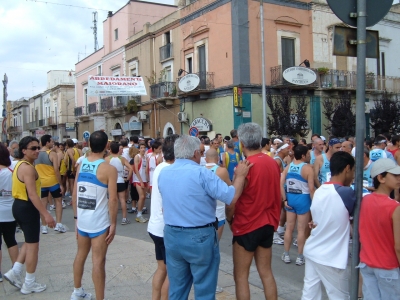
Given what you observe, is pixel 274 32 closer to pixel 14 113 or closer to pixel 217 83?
pixel 217 83

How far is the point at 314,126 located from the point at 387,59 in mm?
7338

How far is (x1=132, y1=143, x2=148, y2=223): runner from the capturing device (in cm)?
991

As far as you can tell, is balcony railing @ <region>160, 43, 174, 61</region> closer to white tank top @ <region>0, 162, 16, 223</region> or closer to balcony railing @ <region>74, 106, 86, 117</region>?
balcony railing @ <region>74, 106, 86, 117</region>

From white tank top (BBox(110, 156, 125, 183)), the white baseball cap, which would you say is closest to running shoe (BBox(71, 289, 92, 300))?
the white baseball cap

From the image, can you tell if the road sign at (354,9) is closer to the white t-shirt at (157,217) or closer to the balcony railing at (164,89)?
the white t-shirt at (157,217)

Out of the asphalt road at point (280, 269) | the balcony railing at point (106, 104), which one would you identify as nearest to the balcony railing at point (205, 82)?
the balcony railing at point (106, 104)

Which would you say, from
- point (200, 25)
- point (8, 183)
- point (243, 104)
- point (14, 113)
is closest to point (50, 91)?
point (14, 113)

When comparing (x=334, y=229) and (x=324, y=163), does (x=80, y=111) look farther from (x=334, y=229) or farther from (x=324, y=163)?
(x=334, y=229)

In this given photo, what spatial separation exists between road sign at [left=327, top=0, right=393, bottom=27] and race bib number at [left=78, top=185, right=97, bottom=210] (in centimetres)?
287

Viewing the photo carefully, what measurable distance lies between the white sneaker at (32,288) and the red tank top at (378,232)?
3841 millimetres

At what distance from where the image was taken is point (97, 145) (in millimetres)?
4527

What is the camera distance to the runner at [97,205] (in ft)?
14.6

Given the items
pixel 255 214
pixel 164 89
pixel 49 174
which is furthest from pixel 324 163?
pixel 164 89

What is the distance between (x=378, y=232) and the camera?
10.3 feet
